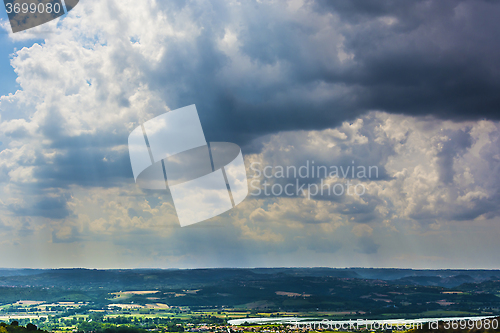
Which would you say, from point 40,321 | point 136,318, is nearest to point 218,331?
point 136,318

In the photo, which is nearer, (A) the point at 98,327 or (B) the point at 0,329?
(B) the point at 0,329

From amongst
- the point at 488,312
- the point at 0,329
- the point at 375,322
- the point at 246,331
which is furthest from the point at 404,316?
the point at 0,329

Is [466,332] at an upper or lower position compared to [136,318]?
upper

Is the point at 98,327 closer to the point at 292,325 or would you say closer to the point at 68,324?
the point at 68,324

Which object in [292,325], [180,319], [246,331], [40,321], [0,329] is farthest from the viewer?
[180,319]

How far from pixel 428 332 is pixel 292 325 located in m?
100

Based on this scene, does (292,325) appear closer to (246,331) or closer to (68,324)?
(246,331)

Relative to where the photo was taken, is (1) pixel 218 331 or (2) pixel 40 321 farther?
(2) pixel 40 321

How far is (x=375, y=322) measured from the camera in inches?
7052

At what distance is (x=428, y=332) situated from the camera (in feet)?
233

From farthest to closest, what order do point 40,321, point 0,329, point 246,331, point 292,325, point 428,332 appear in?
1. point 40,321
2. point 292,325
3. point 246,331
4. point 428,332
5. point 0,329

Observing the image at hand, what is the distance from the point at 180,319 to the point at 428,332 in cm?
14100

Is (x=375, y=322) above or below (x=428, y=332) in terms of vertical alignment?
below

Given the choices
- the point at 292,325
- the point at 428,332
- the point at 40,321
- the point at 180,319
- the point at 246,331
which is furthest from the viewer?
the point at 180,319
